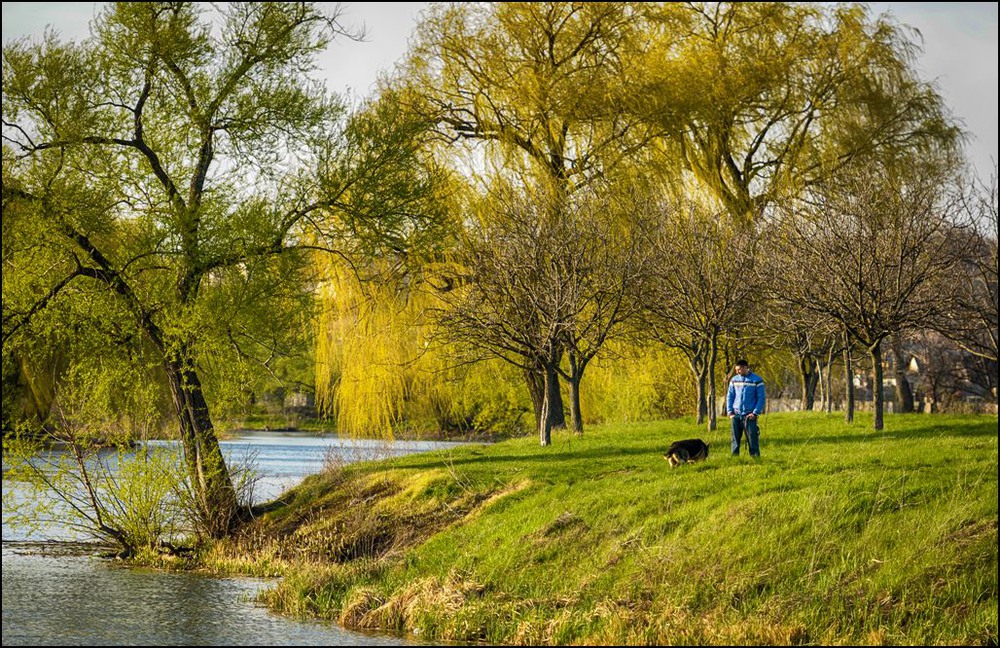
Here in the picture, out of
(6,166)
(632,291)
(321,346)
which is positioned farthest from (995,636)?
(321,346)

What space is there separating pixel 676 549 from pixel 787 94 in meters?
19.6

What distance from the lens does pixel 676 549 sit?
13250mm

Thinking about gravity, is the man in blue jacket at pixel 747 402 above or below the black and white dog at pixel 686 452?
above

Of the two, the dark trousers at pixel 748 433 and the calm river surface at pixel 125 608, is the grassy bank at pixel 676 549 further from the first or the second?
the calm river surface at pixel 125 608

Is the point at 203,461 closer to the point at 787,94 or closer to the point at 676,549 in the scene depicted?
the point at 676,549

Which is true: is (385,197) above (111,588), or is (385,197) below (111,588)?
above

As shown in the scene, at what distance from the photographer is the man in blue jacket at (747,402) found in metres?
17.1

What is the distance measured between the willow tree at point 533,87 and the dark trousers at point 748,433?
1020 centimetres

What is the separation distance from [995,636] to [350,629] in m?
7.15

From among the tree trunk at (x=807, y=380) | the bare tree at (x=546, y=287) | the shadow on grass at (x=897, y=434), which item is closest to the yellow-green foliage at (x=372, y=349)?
the bare tree at (x=546, y=287)

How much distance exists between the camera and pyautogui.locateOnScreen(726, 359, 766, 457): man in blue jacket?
17.1m

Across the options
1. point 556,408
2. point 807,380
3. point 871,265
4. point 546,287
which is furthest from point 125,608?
point 807,380

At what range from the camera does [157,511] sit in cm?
1830

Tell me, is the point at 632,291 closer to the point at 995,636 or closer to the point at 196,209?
the point at 196,209
